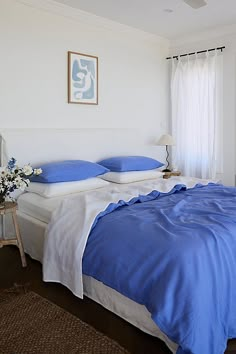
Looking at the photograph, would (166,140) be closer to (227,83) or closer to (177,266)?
(227,83)

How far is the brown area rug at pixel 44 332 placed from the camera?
1846mm

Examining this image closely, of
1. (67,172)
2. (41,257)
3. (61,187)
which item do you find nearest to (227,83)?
(67,172)

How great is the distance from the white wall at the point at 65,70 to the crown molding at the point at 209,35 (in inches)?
9.2

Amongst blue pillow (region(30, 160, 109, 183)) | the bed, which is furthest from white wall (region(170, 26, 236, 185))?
blue pillow (region(30, 160, 109, 183))

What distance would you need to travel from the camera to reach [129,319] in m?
2.04

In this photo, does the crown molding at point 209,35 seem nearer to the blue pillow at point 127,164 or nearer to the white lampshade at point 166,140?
the white lampshade at point 166,140

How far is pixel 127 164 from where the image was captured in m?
3.85

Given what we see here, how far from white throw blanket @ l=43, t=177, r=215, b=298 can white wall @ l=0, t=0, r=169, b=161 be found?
1.35 meters

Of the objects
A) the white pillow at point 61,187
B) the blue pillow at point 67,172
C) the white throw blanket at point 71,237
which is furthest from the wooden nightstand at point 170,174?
the white throw blanket at point 71,237

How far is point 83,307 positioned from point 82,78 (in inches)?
106

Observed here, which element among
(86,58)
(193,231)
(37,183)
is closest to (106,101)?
(86,58)

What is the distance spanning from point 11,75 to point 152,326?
2.70 metres

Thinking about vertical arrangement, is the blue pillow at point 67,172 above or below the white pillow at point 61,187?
above

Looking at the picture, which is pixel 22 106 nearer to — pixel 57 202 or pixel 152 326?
pixel 57 202
